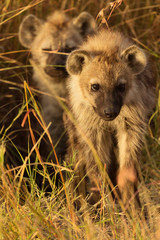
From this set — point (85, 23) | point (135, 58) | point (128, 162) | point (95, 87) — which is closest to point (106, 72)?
point (95, 87)

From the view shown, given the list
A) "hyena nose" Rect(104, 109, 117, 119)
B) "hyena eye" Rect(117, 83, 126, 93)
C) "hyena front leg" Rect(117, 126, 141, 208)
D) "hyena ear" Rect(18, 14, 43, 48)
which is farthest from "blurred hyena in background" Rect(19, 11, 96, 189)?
"hyena nose" Rect(104, 109, 117, 119)

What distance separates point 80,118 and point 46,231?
1.09 m

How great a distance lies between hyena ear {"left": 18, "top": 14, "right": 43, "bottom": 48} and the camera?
4504 millimetres

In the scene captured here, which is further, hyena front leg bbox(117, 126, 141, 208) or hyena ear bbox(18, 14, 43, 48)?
hyena ear bbox(18, 14, 43, 48)

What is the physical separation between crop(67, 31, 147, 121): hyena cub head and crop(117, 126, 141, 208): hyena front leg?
30 cm

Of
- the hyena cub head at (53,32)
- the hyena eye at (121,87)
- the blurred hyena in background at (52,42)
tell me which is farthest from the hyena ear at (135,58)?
the hyena cub head at (53,32)

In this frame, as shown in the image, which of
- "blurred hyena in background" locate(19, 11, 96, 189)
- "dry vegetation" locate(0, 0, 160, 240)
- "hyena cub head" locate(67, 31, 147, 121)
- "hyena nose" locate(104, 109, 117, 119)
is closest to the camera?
"dry vegetation" locate(0, 0, 160, 240)

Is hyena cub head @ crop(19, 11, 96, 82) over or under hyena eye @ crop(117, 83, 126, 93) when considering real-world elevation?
over

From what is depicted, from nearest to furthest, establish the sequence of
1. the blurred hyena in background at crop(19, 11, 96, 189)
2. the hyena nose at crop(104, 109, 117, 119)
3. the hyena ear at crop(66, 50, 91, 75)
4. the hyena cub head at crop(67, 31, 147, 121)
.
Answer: the hyena nose at crop(104, 109, 117, 119)
the hyena cub head at crop(67, 31, 147, 121)
the hyena ear at crop(66, 50, 91, 75)
the blurred hyena in background at crop(19, 11, 96, 189)

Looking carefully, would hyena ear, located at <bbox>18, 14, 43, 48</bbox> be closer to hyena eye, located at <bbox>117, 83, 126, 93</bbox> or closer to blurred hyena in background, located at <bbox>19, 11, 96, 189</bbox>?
blurred hyena in background, located at <bbox>19, 11, 96, 189</bbox>

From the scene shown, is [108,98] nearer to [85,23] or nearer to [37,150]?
[37,150]

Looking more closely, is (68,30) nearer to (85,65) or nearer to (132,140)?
(85,65)

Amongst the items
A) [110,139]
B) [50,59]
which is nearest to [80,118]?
[110,139]

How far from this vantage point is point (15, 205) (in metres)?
2.43
